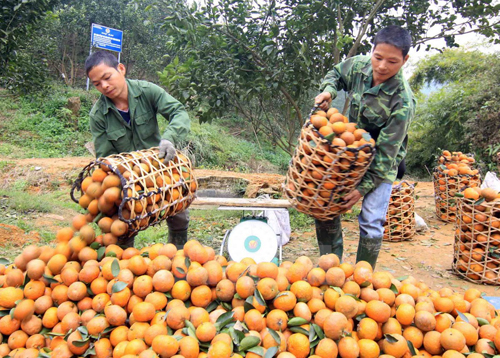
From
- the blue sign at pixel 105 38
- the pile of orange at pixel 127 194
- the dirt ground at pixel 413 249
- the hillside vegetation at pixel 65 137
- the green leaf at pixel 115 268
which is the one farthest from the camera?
the blue sign at pixel 105 38

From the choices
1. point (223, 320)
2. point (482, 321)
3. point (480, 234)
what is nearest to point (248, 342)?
point (223, 320)

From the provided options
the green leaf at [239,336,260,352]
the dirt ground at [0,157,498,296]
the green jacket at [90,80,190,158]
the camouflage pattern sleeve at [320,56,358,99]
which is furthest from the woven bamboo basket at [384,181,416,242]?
the green leaf at [239,336,260,352]

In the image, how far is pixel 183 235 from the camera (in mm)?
2824

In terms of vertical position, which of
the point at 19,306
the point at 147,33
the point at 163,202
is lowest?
the point at 19,306

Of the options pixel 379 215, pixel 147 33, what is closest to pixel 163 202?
pixel 379 215

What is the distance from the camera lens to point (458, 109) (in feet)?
33.6

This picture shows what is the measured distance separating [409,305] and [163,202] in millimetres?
1234

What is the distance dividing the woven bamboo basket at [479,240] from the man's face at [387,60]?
1.90m

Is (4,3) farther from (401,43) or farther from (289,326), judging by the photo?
(289,326)

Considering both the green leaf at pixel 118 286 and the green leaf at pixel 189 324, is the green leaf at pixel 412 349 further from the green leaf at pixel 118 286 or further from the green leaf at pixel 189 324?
the green leaf at pixel 118 286

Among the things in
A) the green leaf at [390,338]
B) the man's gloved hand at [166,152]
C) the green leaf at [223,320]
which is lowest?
the green leaf at [223,320]

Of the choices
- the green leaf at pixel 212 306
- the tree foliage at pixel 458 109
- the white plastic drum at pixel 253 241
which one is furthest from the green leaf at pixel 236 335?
the tree foliage at pixel 458 109

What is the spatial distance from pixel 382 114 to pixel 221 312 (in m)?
1.72

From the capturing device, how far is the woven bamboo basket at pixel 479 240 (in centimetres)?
328
